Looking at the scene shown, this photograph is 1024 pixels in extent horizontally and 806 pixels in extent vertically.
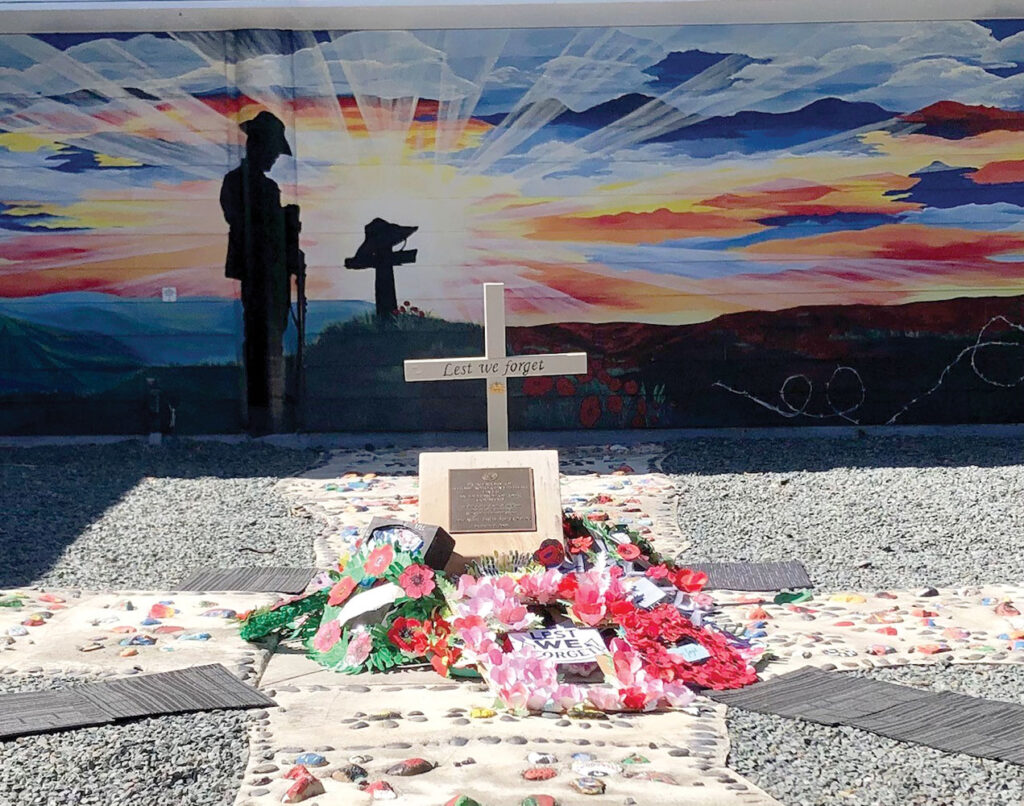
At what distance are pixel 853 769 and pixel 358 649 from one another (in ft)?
6.29

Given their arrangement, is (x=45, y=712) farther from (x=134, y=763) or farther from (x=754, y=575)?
(x=754, y=575)

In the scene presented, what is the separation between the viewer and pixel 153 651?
16.6 feet

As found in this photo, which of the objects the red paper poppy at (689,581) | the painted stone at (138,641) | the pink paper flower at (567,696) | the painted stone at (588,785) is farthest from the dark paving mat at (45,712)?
the red paper poppy at (689,581)

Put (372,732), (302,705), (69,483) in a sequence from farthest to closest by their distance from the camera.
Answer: (69,483)
(302,705)
(372,732)

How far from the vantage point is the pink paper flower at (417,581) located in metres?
5.04

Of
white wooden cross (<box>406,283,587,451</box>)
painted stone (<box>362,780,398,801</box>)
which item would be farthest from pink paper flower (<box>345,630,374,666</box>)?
white wooden cross (<box>406,283,587,451</box>)

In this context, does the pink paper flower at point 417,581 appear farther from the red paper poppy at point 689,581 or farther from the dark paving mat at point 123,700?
the red paper poppy at point 689,581

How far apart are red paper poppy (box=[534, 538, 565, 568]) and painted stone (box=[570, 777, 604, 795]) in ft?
5.54

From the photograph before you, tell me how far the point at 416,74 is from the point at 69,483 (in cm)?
418

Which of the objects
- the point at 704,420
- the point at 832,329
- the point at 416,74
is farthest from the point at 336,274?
the point at 832,329

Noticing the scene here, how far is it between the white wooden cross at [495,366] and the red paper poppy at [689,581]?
3.54ft

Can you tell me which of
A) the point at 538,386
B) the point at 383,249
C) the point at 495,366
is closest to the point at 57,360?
the point at 383,249

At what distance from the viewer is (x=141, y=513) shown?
7922 mm

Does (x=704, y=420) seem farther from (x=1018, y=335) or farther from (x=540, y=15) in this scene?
(x=540, y=15)
